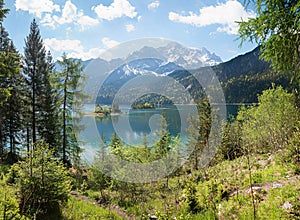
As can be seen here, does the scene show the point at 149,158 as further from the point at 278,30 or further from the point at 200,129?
the point at 200,129

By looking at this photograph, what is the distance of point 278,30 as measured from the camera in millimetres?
5133

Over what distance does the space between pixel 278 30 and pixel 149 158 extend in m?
9.46

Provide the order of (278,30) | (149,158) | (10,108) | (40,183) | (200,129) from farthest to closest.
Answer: (200,129) → (10,108) → (149,158) → (40,183) → (278,30)

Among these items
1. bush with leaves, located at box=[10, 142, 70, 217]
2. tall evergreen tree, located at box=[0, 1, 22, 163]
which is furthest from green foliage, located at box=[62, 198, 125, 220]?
tall evergreen tree, located at box=[0, 1, 22, 163]

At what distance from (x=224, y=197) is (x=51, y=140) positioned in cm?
1676

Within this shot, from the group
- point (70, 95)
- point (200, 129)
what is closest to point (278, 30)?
point (70, 95)

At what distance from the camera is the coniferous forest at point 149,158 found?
5.27m

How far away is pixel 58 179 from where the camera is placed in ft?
20.6

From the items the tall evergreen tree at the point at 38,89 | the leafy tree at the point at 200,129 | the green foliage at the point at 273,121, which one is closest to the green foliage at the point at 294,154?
the green foliage at the point at 273,121

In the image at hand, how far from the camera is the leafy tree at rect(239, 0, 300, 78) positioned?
4852 millimetres

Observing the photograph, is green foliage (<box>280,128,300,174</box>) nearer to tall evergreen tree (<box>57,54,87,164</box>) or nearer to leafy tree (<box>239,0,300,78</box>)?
leafy tree (<box>239,0,300,78</box>)

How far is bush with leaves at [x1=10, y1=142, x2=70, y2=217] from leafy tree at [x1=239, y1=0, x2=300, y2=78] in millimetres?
6487

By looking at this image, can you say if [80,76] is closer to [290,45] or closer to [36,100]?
[36,100]

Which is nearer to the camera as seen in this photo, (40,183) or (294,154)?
(40,183)
